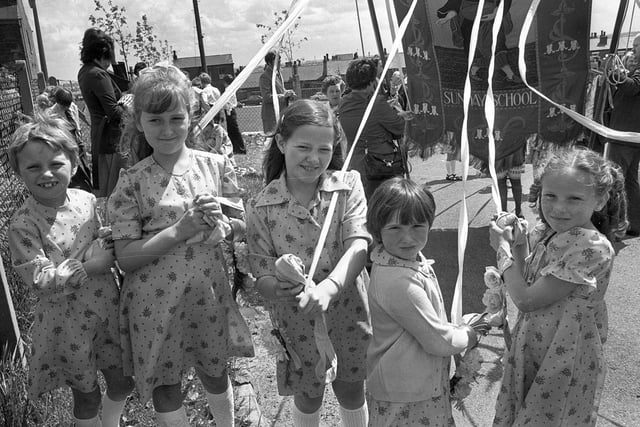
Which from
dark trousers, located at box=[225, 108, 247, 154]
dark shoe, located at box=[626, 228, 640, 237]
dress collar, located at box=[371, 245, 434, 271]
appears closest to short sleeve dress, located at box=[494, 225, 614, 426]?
dress collar, located at box=[371, 245, 434, 271]

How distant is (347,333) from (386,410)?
1.25ft

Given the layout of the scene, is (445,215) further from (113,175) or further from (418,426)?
(418,426)

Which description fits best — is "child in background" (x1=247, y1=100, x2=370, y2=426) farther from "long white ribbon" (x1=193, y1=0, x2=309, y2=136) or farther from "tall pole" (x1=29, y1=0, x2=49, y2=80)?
"tall pole" (x1=29, y1=0, x2=49, y2=80)

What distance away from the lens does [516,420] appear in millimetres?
2109

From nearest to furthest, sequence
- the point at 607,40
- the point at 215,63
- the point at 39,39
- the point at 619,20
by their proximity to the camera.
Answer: the point at 619,20 < the point at 607,40 < the point at 39,39 < the point at 215,63

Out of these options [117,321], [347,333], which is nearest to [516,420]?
[347,333]

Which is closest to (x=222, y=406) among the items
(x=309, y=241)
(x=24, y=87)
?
(x=309, y=241)

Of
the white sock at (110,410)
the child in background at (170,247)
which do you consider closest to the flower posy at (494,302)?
the child in background at (170,247)

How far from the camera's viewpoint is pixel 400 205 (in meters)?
1.87

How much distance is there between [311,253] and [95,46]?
3596 mm

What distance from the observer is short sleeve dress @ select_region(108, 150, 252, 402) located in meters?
2.12

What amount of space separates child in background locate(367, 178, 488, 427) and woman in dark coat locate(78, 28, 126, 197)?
347 centimetres

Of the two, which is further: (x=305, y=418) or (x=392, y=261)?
(x=305, y=418)

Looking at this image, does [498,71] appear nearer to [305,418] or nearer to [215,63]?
[305,418]
